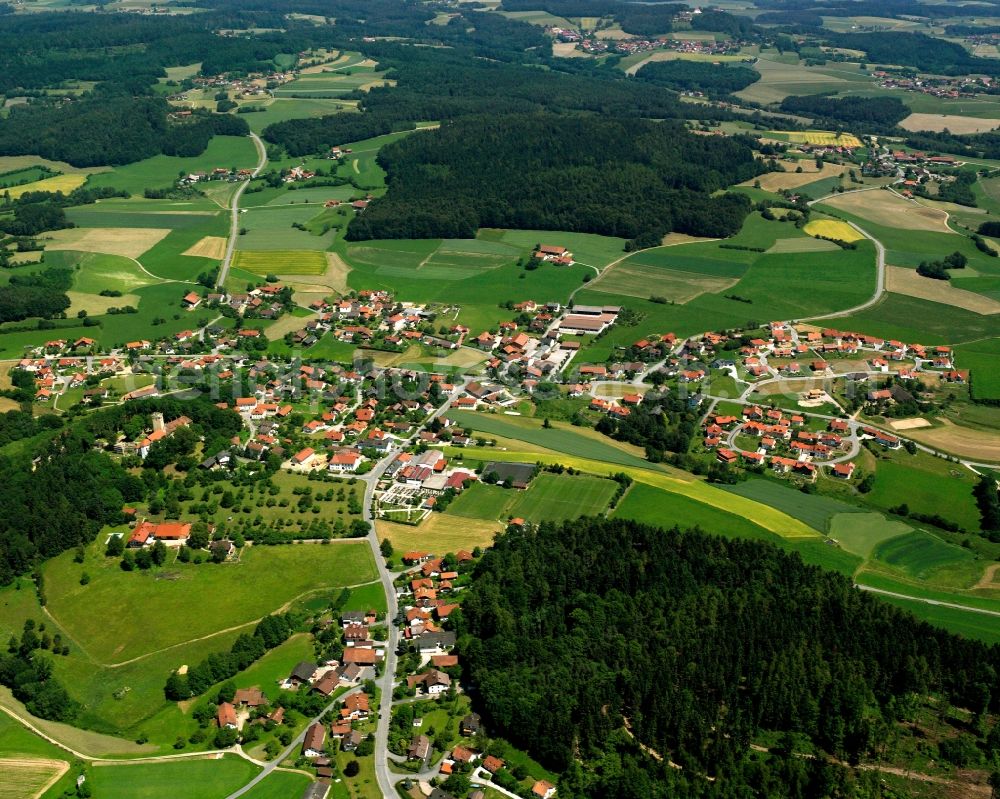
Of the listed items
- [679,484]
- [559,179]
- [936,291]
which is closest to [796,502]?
[679,484]

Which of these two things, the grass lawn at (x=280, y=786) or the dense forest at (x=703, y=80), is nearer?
the grass lawn at (x=280, y=786)

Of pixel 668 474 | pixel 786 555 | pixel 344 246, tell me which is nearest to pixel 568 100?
pixel 344 246

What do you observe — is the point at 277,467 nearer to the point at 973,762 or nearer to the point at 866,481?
the point at 866,481

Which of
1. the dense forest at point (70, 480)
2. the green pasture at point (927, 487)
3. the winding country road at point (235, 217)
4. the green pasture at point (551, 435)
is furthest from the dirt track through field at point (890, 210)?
the dense forest at point (70, 480)

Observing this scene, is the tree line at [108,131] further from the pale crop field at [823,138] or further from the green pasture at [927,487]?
the green pasture at [927,487]

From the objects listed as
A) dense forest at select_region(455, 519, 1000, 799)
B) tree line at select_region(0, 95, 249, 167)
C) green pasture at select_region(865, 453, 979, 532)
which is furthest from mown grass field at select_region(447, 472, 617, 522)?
tree line at select_region(0, 95, 249, 167)

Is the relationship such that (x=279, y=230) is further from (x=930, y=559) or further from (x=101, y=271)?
(x=930, y=559)

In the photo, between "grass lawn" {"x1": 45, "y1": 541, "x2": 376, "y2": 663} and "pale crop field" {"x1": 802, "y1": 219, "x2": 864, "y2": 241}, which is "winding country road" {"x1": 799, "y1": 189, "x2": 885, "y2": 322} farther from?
"grass lawn" {"x1": 45, "y1": 541, "x2": 376, "y2": 663}
